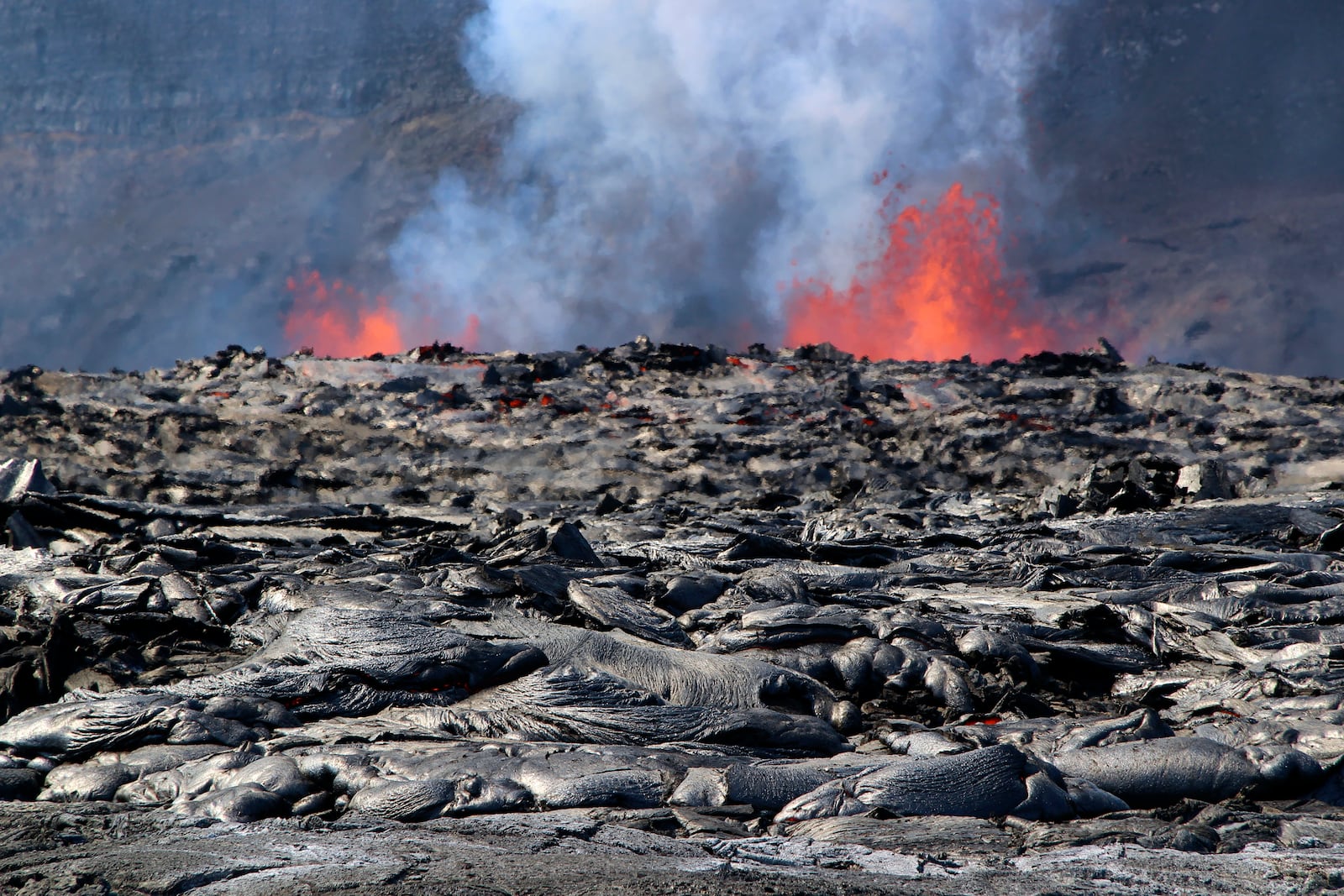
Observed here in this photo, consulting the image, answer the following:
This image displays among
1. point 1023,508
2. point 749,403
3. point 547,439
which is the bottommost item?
point 1023,508

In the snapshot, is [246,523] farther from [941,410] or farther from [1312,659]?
[941,410]

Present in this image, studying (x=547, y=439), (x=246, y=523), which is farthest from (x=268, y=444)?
(x=246, y=523)

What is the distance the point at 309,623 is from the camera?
484cm

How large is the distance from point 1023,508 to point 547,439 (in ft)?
22.8

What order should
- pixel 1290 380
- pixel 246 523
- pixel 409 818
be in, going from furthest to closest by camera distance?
pixel 1290 380 < pixel 246 523 < pixel 409 818

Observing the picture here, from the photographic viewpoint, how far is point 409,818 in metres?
3.21

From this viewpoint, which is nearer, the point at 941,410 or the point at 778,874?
the point at 778,874

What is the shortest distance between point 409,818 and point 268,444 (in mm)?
11851

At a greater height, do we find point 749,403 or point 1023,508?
point 749,403

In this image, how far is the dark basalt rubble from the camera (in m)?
3.28

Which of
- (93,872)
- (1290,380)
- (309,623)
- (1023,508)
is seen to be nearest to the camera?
(93,872)

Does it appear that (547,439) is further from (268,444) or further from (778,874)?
(778,874)

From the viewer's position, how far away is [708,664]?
14.8 ft

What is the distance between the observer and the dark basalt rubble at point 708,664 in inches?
129
